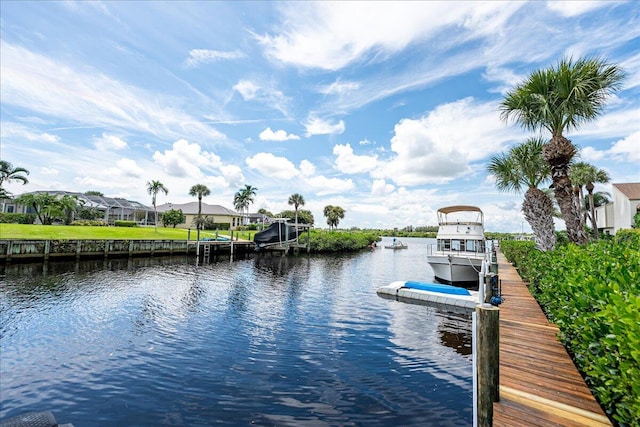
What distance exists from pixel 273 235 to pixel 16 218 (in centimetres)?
3444

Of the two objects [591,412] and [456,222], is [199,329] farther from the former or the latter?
[456,222]

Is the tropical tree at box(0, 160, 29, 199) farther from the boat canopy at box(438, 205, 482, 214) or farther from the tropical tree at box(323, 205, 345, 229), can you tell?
the tropical tree at box(323, 205, 345, 229)

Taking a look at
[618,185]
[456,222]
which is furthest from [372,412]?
[618,185]

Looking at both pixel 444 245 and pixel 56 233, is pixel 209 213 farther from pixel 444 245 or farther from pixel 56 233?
pixel 444 245

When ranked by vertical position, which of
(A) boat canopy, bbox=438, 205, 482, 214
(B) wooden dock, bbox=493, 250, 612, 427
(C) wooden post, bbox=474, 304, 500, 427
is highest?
(A) boat canopy, bbox=438, 205, 482, 214

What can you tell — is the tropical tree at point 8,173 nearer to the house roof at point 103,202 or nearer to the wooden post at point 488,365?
the house roof at point 103,202

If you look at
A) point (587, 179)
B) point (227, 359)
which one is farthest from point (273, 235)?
point (587, 179)

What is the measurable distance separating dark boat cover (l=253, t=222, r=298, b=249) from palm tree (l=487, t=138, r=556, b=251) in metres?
28.4

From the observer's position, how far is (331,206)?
335 feet

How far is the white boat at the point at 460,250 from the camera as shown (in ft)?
63.9

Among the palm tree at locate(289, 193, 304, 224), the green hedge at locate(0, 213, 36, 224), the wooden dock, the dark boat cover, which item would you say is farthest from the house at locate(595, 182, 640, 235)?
the green hedge at locate(0, 213, 36, 224)

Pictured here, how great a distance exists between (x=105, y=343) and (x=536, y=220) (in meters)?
18.7

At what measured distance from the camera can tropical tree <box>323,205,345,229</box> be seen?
100 m

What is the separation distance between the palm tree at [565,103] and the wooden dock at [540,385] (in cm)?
747
